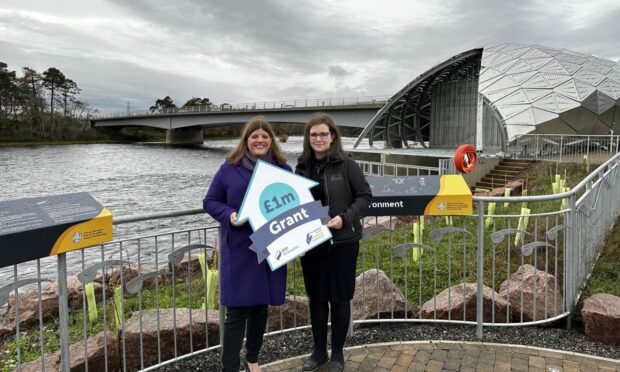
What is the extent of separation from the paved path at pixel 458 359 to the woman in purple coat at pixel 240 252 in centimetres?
76

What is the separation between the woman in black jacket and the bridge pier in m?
66.8

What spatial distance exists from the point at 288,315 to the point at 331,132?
228cm

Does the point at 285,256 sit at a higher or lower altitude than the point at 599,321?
higher

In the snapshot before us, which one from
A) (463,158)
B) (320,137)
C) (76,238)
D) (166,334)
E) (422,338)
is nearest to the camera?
(76,238)

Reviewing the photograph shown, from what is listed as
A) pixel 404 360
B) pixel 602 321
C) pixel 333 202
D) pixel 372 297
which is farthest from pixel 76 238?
pixel 602 321

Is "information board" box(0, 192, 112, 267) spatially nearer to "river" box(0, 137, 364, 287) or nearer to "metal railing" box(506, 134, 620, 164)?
"river" box(0, 137, 364, 287)

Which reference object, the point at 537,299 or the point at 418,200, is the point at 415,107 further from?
the point at 418,200

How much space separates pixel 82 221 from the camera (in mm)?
3006

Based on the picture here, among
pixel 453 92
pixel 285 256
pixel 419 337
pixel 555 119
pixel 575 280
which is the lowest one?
pixel 419 337

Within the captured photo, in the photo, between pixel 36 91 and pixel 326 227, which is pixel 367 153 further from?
pixel 36 91

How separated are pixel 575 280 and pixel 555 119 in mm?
19755

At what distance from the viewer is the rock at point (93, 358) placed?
3.75 m

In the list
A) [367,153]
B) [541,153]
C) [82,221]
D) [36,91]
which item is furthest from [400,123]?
[36,91]

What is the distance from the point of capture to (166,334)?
13.4 feet
